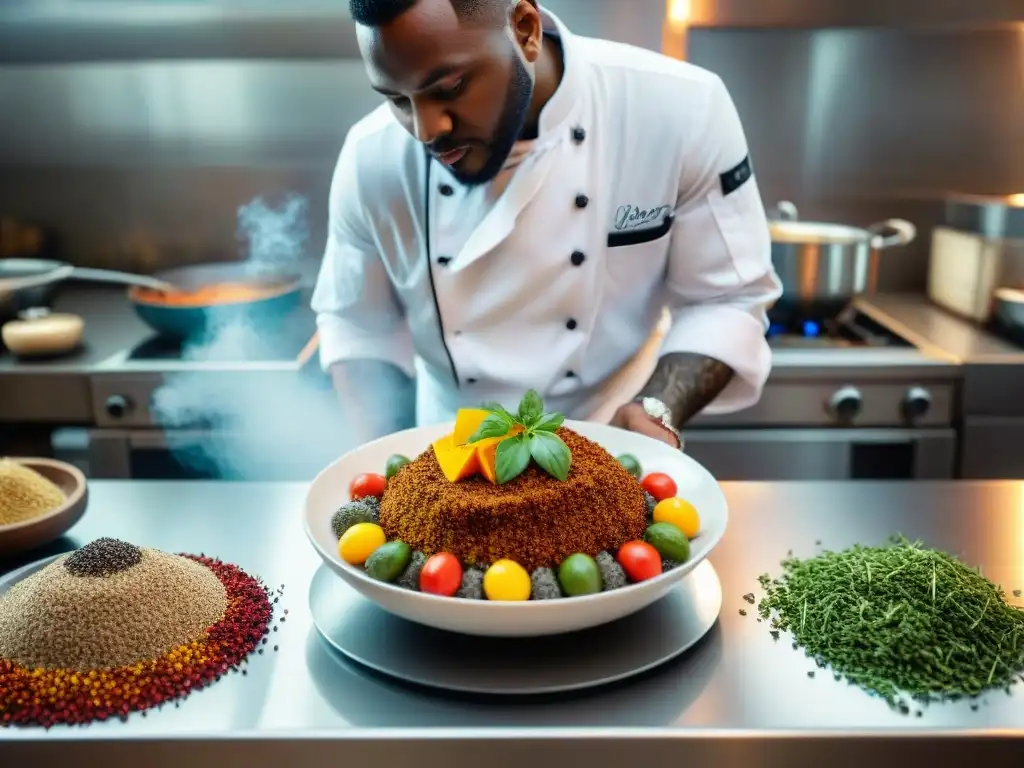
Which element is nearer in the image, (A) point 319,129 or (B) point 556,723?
(B) point 556,723

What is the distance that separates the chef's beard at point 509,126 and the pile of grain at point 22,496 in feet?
2.62

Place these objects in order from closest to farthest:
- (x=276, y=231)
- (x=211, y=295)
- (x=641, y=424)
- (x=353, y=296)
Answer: (x=641, y=424) → (x=353, y=296) → (x=211, y=295) → (x=276, y=231)

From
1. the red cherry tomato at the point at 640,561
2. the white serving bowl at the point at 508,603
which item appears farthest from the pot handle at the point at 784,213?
the red cherry tomato at the point at 640,561

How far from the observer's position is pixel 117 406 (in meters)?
2.70

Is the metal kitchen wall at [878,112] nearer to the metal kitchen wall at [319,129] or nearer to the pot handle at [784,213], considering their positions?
the metal kitchen wall at [319,129]

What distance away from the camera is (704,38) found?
10.5 ft

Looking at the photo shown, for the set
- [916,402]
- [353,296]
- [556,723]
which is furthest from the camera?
[916,402]

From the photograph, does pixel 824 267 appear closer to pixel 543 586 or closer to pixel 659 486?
pixel 659 486

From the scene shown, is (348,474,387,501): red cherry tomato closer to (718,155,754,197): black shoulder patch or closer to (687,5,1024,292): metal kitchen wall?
(718,155,754,197): black shoulder patch

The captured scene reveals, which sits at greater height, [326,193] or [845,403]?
[326,193]

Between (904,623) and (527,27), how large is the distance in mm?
1026

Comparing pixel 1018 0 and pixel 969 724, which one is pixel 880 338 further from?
pixel 969 724

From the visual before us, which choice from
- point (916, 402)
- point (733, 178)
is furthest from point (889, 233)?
point (733, 178)

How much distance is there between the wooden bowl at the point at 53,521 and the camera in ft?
4.31
